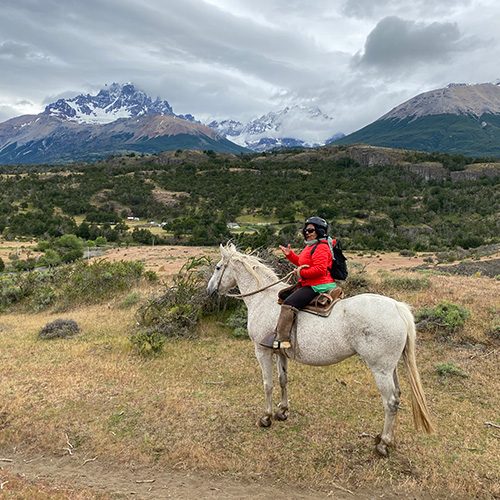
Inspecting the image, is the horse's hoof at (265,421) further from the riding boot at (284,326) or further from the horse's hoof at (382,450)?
the horse's hoof at (382,450)

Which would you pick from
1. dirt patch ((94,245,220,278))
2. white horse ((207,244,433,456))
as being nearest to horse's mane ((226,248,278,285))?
white horse ((207,244,433,456))

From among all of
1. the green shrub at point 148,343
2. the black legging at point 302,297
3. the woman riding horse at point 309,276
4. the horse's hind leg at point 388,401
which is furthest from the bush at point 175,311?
the horse's hind leg at point 388,401

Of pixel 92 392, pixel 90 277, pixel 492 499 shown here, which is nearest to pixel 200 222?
pixel 90 277

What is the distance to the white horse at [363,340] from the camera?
5668 mm

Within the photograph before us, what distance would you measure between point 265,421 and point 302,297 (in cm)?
230

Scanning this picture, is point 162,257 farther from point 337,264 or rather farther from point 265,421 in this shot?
point 337,264

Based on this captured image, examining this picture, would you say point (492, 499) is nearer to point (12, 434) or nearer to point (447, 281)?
point (12, 434)

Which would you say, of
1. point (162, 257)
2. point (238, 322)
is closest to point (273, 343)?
point (238, 322)

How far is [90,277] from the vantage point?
17453 mm

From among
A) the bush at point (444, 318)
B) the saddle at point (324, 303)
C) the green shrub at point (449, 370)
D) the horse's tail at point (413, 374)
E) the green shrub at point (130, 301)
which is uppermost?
the saddle at point (324, 303)

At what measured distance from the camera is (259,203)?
7306 centimetres

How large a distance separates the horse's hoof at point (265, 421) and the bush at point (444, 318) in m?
5.34

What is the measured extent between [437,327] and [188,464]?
23.4 ft

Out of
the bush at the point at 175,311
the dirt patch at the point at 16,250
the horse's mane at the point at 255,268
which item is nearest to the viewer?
the horse's mane at the point at 255,268
